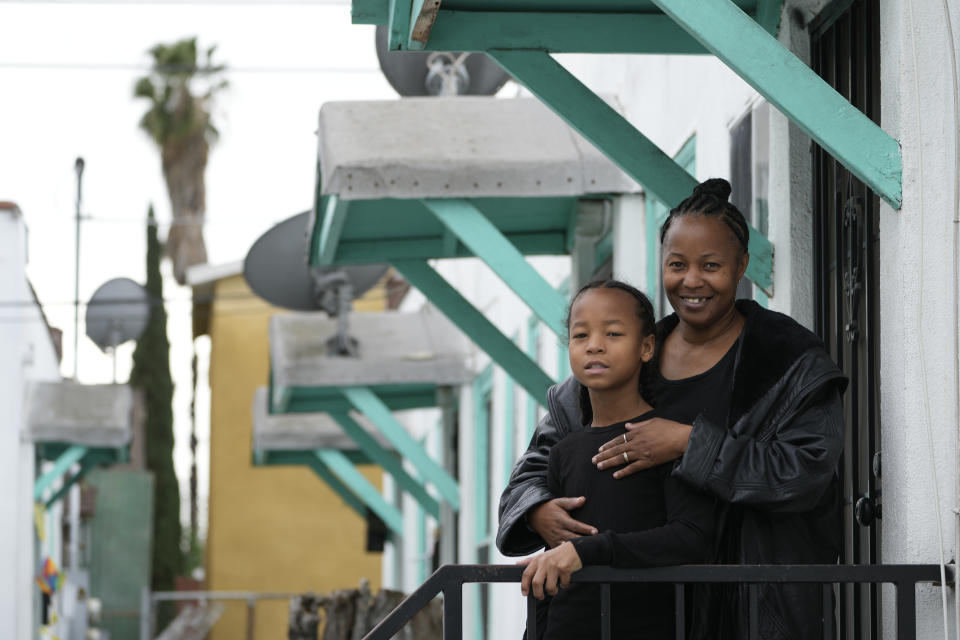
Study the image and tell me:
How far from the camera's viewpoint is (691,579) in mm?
3344

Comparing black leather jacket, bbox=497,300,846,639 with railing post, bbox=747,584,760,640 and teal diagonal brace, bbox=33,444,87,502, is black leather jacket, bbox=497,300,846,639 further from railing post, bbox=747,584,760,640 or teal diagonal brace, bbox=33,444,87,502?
teal diagonal brace, bbox=33,444,87,502

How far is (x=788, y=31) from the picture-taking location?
480 cm

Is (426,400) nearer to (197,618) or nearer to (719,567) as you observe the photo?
(197,618)

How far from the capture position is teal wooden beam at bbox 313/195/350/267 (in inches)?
298

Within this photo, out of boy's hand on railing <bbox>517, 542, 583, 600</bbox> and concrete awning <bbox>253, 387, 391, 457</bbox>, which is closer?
boy's hand on railing <bbox>517, 542, 583, 600</bbox>

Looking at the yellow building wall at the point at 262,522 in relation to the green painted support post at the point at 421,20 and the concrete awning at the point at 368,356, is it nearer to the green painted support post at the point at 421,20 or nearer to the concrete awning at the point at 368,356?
the concrete awning at the point at 368,356

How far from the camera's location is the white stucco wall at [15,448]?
21.1 meters

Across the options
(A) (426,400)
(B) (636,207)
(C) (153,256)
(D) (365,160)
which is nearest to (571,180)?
(B) (636,207)

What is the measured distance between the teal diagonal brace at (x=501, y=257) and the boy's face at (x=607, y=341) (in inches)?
133

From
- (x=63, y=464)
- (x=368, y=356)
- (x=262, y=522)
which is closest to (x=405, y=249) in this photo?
(x=368, y=356)

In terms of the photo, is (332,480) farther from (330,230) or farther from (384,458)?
(330,230)

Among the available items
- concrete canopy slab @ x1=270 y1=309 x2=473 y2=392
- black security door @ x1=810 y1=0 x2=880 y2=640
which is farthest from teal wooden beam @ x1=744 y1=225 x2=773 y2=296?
concrete canopy slab @ x1=270 y1=309 x2=473 y2=392

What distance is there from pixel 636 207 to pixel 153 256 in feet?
97.8

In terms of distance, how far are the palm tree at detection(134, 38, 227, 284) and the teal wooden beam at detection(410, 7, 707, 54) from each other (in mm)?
32483
